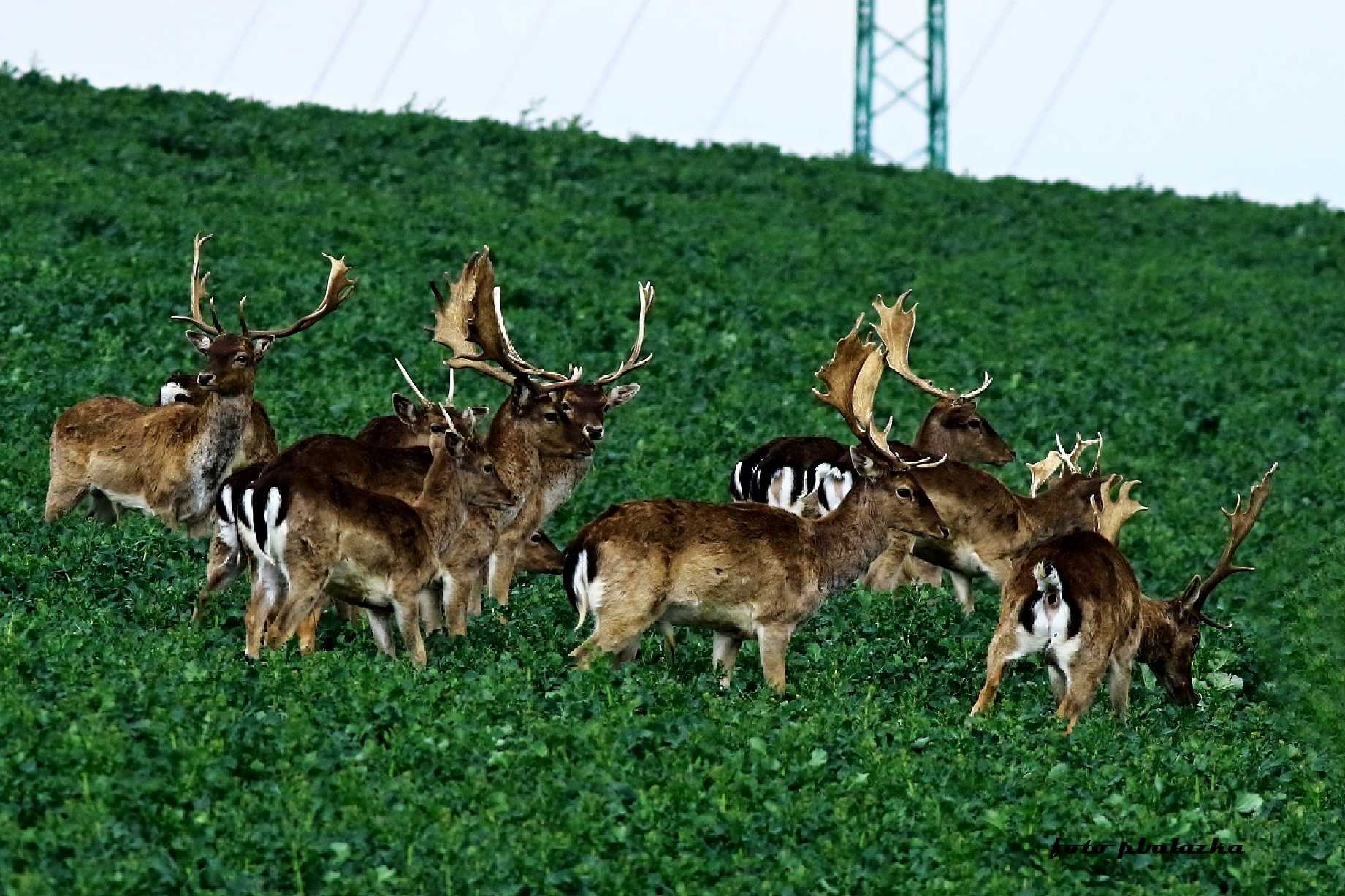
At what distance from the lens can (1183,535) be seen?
17.7 metres

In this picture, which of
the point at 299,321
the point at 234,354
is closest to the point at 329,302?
the point at 299,321

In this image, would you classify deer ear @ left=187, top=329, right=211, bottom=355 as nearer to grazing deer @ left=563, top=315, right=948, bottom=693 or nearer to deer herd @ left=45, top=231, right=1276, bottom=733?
deer herd @ left=45, top=231, right=1276, bottom=733

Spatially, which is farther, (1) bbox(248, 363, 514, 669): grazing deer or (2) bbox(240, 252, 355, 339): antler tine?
(2) bbox(240, 252, 355, 339): antler tine

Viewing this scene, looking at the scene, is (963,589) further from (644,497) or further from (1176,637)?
(644,497)

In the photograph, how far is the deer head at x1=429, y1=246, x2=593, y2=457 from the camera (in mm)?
12797

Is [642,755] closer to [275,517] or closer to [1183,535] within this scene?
[275,517]

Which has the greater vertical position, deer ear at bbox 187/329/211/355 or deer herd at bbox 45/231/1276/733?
deer ear at bbox 187/329/211/355

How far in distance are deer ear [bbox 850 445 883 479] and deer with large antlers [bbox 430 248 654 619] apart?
4.53 ft

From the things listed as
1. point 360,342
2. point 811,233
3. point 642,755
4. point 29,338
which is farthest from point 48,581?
point 811,233

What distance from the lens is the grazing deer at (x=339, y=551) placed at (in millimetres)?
10297

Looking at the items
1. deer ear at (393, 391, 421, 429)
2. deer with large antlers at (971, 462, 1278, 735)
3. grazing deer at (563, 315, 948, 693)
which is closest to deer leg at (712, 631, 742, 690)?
grazing deer at (563, 315, 948, 693)

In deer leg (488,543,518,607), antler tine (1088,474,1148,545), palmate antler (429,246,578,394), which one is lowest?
deer leg (488,543,518,607)

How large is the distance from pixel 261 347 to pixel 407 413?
112 centimetres

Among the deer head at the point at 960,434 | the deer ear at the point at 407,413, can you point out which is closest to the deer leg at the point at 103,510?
the deer ear at the point at 407,413
